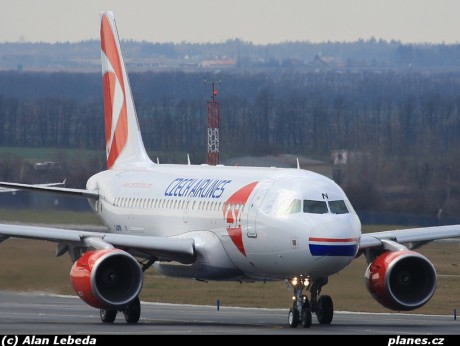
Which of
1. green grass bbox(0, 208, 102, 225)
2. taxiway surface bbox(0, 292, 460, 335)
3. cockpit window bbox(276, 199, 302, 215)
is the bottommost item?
green grass bbox(0, 208, 102, 225)

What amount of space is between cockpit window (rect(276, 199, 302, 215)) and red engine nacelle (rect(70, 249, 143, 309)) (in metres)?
3.56

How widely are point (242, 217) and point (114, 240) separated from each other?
3.27m

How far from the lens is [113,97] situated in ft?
141

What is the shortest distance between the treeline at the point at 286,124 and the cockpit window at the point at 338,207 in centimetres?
3588

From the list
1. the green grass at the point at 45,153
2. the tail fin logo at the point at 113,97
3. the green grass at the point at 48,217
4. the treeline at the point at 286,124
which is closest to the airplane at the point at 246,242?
the tail fin logo at the point at 113,97

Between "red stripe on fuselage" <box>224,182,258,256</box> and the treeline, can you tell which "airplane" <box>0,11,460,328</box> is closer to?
"red stripe on fuselage" <box>224,182,258,256</box>

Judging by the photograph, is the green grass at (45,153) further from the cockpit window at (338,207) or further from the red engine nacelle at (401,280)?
the cockpit window at (338,207)

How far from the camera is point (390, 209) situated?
6775 cm

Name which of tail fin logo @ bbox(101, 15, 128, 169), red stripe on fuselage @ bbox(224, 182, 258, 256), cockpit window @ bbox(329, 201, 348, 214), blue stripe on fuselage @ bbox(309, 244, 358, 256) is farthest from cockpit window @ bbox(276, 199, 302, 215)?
tail fin logo @ bbox(101, 15, 128, 169)

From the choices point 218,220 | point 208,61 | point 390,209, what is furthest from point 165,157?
point 208,61

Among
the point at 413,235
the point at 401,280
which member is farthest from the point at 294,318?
the point at 413,235

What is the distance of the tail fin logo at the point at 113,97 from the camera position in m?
42.7

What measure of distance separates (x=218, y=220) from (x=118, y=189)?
6853 millimetres

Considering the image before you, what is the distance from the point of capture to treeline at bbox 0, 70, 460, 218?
7025 centimetres
